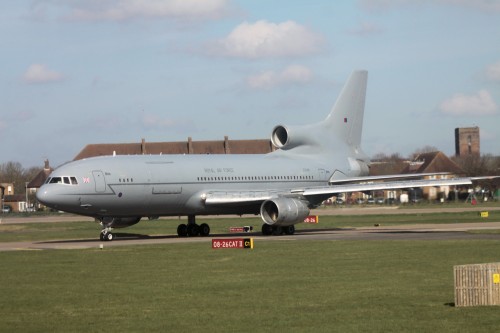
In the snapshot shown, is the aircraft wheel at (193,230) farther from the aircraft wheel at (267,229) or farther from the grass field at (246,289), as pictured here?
the grass field at (246,289)

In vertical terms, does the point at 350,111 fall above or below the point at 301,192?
above

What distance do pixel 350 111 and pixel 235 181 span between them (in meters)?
12.6

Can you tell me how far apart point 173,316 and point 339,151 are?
44470mm

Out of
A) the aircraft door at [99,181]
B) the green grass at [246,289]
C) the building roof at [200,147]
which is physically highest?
the building roof at [200,147]

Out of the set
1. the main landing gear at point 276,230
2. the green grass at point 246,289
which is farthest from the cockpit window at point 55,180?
the main landing gear at point 276,230

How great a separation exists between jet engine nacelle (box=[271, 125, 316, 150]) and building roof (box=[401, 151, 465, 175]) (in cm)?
9940

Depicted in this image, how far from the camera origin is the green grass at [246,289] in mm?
19406

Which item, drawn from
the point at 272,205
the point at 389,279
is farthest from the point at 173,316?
the point at 272,205

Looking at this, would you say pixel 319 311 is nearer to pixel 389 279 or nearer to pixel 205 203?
pixel 389 279

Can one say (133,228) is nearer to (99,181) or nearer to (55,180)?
(99,181)

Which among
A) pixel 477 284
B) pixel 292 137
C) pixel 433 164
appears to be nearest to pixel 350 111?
pixel 292 137

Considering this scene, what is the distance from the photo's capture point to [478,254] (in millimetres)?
33656

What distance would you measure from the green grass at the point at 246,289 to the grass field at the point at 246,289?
0.03 m

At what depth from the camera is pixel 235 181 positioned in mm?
56500
